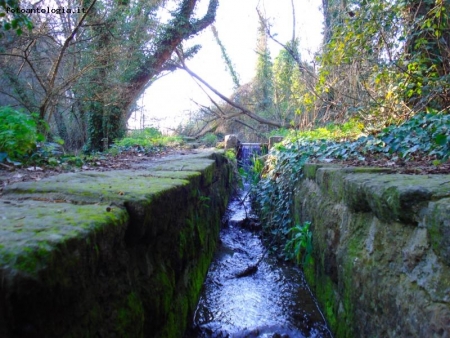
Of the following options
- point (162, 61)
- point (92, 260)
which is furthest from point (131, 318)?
point (162, 61)

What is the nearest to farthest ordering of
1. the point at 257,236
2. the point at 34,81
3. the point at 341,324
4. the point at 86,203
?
the point at 86,203
the point at 341,324
the point at 257,236
the point at 34,81

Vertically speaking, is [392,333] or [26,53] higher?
[26,53]

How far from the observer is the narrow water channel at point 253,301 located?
2.16m

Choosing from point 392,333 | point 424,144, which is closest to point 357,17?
point 424,144

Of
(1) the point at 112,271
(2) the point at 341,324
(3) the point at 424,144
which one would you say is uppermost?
(3) the point at 424,144

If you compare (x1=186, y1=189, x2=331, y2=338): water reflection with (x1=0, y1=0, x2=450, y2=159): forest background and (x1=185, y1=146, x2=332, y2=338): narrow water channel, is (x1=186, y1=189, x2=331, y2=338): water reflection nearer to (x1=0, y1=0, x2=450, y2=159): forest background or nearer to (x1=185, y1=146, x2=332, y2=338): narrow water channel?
(x1=185, y1=146, x2=332, y2=338): narrow water channel

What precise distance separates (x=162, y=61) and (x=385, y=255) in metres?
9.08

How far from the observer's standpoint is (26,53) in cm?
498

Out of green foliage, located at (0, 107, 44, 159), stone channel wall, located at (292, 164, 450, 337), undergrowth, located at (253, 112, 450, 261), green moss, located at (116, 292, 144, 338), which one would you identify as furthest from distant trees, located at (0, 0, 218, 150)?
stone channel wall, located at (292, 164, 450, 337)

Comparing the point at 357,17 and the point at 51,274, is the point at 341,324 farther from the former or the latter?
the point at 357,17

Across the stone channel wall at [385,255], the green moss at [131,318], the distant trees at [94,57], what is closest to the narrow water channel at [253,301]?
the stone channel wall at [385,255]

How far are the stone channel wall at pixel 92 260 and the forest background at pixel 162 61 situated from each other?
180 cm

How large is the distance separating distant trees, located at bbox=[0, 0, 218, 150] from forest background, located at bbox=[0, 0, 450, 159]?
0.03 meters

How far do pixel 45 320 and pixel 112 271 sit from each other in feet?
1.16
